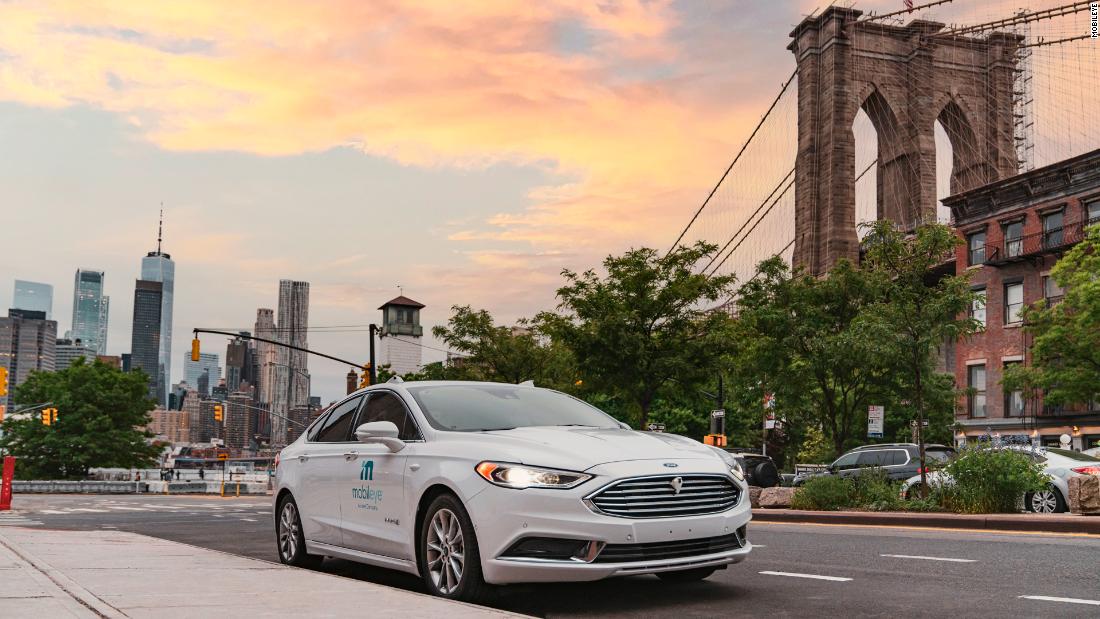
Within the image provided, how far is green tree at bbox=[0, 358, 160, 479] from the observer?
79.2 m

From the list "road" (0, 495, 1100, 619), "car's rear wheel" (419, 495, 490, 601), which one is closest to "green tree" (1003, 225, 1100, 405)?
"road" (0, 495, 1100, 619)

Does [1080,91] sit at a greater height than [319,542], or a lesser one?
greater

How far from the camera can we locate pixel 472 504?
7.15m

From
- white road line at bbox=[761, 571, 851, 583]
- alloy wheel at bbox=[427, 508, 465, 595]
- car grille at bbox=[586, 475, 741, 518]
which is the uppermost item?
car grille at bbox=[586, 475, 741, 518]

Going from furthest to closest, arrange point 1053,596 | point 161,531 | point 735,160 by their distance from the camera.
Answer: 1. point 735,160
2. point 161,531
3. point 1053,596

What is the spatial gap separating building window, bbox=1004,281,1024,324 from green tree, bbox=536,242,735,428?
74.6 feet

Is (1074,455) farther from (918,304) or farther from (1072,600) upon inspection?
(1072,600)

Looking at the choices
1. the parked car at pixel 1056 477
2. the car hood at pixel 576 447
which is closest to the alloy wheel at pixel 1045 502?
the parked car at pixel 1056 477

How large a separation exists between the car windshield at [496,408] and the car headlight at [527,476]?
0.84m

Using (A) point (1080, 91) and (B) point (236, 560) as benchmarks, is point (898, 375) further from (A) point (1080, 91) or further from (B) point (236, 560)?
(A) point (1080, 91)

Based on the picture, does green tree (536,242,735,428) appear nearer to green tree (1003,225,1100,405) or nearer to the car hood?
green tree (1003,225,1100,405)

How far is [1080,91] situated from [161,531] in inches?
3335

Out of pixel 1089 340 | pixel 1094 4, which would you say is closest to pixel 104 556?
pixel 1089 340

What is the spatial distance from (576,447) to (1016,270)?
51.3m
